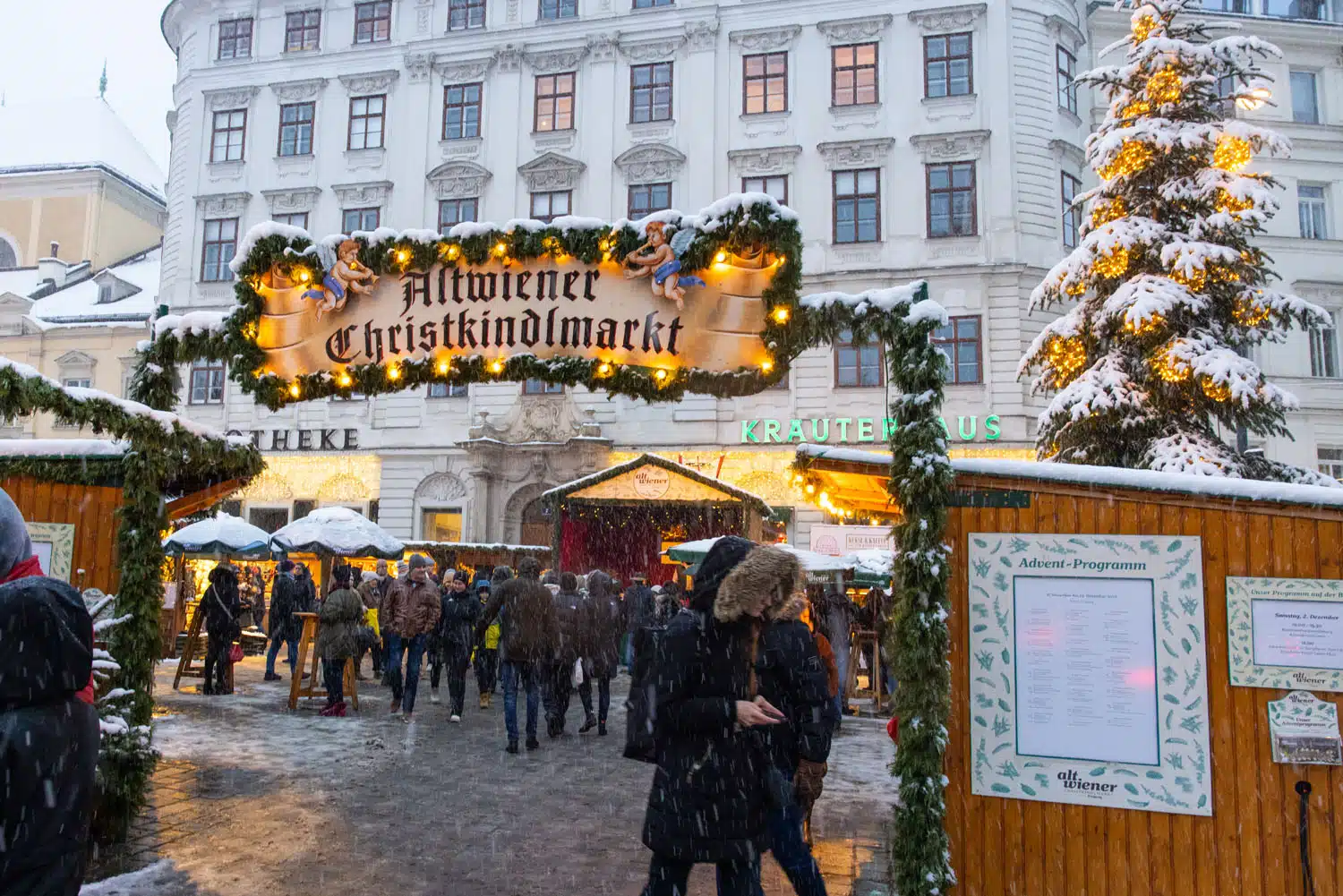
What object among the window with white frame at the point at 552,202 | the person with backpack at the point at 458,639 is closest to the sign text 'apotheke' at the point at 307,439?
the window with white frame at the point at 552,202

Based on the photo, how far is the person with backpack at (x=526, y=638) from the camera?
9.95m

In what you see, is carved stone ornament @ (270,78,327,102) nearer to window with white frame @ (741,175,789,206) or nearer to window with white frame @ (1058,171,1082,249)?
window with white frame @ (741,175,789,206)

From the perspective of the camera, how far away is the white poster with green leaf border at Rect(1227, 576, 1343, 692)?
4980 millimetres

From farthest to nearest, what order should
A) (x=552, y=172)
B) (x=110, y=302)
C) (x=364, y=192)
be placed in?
(x=110, y=302), (x=364, y=192), (x=552, y=172)

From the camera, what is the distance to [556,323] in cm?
664

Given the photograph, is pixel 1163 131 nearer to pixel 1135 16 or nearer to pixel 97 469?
pixel 1135 16

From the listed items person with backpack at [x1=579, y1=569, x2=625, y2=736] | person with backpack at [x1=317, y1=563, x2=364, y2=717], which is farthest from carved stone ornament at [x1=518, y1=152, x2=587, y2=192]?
person with backpack at [x1=579, y1=569, x2=625, y2=736]

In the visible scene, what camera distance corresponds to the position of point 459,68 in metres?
29.1

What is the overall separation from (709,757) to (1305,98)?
32.4 meters

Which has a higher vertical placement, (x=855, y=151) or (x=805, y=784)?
(x=855, y=151)

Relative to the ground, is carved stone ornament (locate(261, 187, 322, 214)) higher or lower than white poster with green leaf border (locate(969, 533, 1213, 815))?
higher

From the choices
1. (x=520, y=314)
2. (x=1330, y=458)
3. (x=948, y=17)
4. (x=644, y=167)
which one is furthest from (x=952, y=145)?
(x=520, y=314)

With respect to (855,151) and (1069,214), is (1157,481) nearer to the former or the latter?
(855,151)

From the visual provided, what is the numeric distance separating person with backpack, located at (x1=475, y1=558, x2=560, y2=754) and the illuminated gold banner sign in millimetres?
3765
